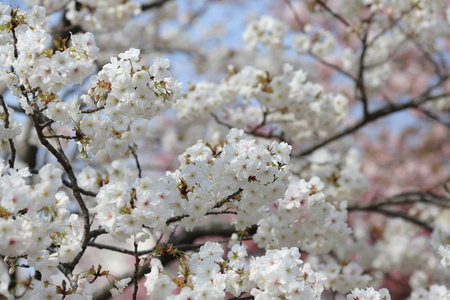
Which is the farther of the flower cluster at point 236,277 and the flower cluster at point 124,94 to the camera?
the flower cluster at point 124,94

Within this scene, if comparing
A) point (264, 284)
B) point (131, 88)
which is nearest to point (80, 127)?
point (131, 88)

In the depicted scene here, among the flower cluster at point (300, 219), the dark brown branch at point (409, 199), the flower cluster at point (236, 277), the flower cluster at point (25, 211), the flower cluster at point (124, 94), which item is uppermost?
the flower cluster at point (124, 94)

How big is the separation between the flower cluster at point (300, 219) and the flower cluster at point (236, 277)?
661mm

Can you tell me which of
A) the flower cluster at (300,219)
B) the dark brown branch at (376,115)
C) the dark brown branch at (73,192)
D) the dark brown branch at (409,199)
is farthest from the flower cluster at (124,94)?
the dark brown branch at (409,199)

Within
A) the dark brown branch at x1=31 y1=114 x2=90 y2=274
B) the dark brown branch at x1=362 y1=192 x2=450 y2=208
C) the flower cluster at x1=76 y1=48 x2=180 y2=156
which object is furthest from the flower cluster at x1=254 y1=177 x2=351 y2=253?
the dark brown branch at x1=362 y1=192 x2=450 y2=208

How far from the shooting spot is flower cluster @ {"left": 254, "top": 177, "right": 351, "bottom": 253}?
9.52ft

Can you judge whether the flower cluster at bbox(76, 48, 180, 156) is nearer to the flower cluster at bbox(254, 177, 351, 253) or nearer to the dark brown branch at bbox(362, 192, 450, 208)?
the flower cluster at bbox(254, 177, 351, 253)

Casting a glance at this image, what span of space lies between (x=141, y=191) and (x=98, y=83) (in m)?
0.62

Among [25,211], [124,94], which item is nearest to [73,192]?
[25,211]

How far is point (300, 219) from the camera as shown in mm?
3043

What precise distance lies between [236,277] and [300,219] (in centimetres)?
93

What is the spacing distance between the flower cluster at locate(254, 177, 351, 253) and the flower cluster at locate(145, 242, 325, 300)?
661mm

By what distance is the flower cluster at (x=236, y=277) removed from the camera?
206 centimetres

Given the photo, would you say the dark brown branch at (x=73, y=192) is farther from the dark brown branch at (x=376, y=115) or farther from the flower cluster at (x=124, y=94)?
the dark brown branch at (x=376, y=115)
